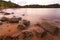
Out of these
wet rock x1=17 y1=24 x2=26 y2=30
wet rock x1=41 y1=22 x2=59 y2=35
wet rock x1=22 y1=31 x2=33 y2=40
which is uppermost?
wet rock x1=41 y1=22 x2=59 y2=35

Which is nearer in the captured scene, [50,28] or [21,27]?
[50,28]

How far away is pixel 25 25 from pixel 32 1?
1.15 meters

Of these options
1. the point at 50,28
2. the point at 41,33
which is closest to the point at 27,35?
the point at 41,33

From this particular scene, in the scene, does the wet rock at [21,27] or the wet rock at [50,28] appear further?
the wet rock at [21,27]

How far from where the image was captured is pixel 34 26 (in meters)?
2.35

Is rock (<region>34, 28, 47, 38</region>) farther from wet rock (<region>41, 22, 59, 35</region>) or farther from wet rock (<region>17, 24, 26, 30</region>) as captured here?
wet rock (<region>17, 24, 26, 30</region>)

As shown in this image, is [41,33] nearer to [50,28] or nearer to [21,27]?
[50,28]

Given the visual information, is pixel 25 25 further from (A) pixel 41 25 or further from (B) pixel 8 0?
(B) pixel 8 0

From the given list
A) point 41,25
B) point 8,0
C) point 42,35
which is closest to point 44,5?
point 8,0

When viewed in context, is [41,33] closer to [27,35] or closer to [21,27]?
[27,35]

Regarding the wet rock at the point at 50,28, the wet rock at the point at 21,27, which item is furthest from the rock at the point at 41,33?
the wet rock at the point at 21,27

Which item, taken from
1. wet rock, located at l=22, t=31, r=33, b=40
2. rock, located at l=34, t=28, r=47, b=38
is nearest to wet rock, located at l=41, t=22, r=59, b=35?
rock, located at l=34, t=28, r=47, b=38

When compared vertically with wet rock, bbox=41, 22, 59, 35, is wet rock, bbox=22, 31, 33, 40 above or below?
below

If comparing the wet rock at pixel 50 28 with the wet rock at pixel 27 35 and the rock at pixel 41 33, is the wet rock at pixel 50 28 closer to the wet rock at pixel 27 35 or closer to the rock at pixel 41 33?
the rock at pixel 41 33
